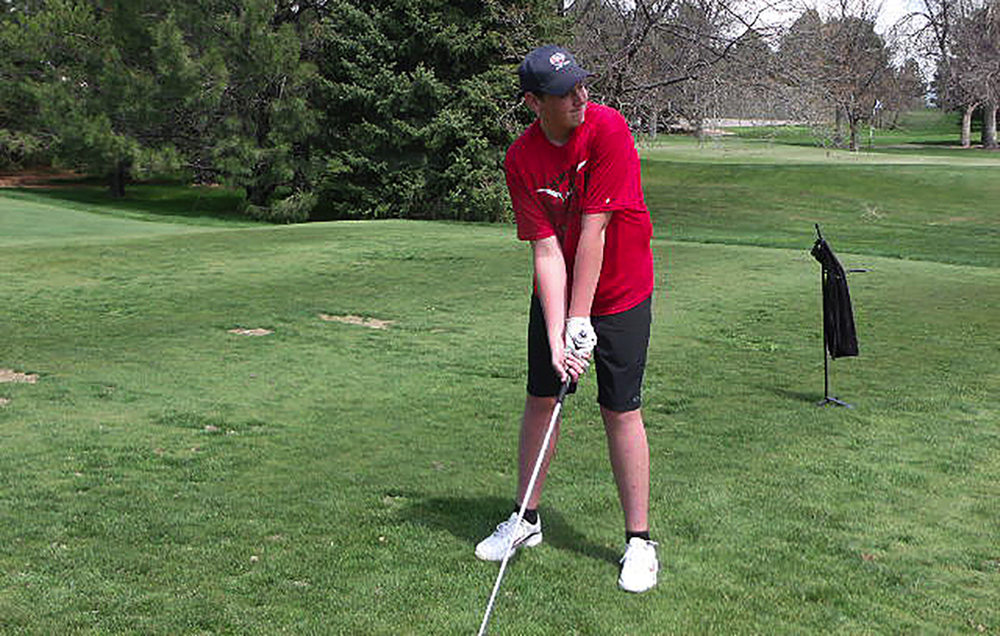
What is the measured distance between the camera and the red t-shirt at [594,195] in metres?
3.85

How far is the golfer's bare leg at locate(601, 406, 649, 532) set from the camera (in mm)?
4117

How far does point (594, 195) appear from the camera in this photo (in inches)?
151

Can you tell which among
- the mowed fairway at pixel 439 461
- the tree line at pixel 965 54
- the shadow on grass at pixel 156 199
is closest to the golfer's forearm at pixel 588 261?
the mowed fairway at pixel 439 461

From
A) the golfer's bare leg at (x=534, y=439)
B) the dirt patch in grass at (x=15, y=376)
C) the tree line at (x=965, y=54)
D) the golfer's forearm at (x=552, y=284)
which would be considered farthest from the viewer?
the tree line at (x=965, y=54)

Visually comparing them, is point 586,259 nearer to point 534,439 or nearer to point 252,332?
point 534,439

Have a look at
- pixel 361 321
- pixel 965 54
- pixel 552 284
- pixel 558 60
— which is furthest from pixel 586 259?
pixel 965 54

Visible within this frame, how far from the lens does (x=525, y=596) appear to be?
3842 millimetres

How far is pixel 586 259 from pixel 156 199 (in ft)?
121

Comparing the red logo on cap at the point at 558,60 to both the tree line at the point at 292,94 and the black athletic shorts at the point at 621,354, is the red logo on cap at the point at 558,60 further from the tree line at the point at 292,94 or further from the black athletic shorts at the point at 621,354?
the tree line at the point at 292,94

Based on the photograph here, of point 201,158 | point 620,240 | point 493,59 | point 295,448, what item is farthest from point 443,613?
point 201,158

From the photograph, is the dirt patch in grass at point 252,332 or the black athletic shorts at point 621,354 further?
the dirt patch in grass at point 252,332

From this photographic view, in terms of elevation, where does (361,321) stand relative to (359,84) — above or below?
below

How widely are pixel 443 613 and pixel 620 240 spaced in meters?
1.61

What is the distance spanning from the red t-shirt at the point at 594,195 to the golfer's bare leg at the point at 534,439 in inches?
21.8
